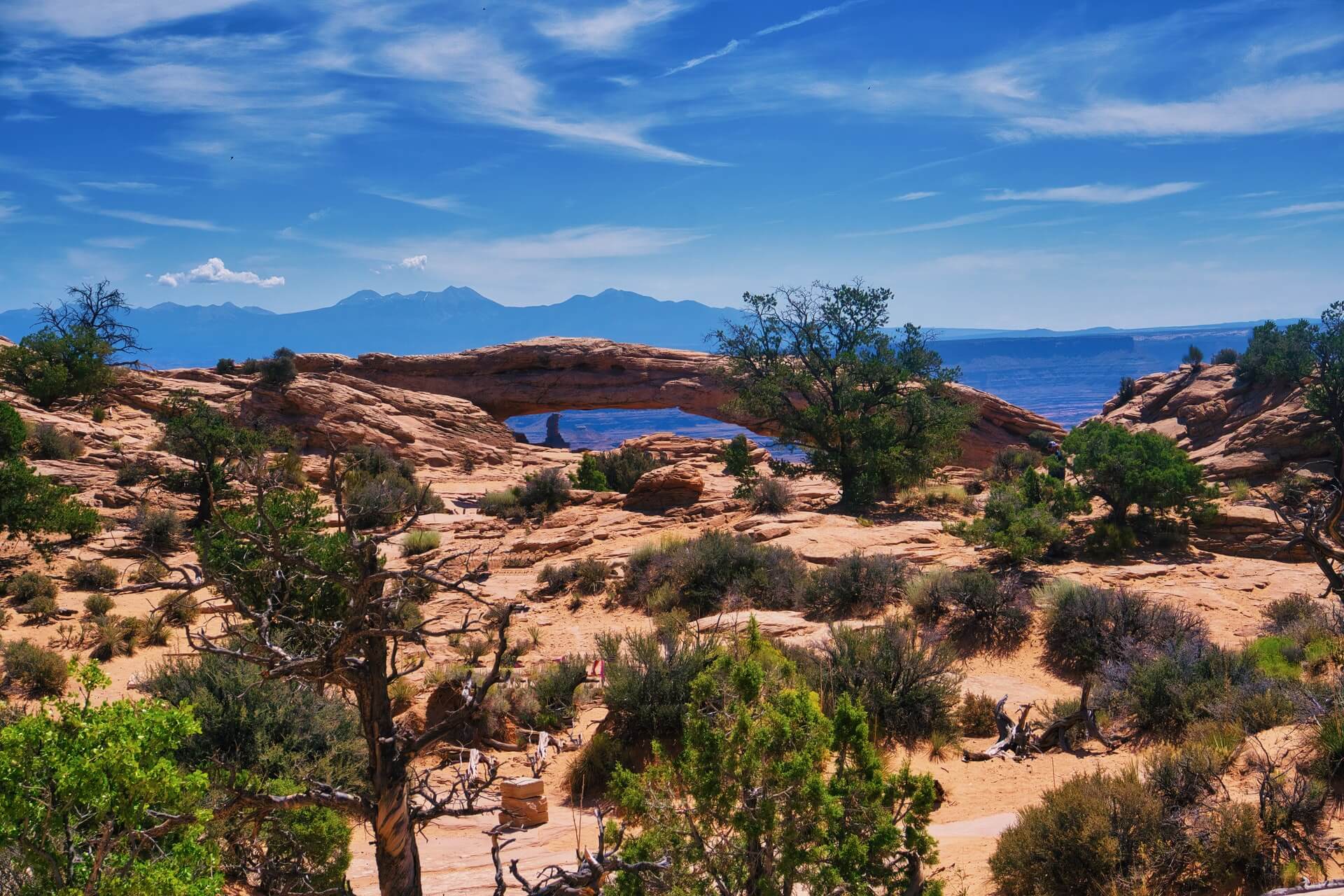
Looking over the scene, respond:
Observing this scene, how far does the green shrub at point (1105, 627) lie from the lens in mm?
10641

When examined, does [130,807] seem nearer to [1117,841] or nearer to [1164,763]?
[1117,841]

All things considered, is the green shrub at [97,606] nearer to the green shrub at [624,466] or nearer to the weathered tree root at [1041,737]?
the weathered tree root at [1041,737]

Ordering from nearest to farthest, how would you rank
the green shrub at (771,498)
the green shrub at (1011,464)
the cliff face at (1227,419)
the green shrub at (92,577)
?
the green shrub at (92,577)
the green shrub at (771,498)
the cliff face at (1227,419)
the green shrub at (1011,464)

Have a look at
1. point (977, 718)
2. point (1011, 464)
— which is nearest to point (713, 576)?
point (977, 718)

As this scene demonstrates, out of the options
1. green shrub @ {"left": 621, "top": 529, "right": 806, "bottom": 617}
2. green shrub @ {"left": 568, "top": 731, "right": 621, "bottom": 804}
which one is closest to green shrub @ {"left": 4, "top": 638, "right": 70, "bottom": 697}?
green shrub @ {"left": 568, "top": 731, "right": 621, "bottom": 804}

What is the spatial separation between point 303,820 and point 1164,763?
6.20m

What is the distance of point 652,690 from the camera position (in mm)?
9000

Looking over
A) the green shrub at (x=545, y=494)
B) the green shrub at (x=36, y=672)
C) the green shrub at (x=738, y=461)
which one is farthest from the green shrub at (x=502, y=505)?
the green shrub at (x=36, y=672)

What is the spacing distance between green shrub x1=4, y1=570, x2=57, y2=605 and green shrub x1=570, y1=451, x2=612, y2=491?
13.4 metres

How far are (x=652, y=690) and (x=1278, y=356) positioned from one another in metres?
28.9

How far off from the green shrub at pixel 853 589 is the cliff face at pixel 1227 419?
48.9 feet

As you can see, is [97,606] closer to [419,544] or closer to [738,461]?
[419,544]

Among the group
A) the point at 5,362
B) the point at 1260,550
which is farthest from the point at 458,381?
the point at 1260,550

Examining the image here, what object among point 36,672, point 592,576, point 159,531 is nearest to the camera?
point 36,672
